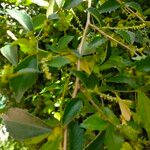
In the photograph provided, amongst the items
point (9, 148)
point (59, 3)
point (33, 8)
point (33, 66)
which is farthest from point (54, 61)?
point (9, 148)

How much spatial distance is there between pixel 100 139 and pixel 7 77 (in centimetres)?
13

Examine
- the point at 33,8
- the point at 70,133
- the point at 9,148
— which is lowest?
the point at 9,148

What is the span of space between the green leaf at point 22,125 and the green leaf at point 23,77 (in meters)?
0.03

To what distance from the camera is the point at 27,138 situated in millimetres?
393

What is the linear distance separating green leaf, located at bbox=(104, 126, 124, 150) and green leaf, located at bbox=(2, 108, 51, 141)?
7 centimetres

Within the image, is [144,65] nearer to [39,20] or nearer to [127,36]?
[127,36]

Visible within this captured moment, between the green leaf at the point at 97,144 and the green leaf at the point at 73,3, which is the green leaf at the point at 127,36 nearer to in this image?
the green leaf at the point at 73,3

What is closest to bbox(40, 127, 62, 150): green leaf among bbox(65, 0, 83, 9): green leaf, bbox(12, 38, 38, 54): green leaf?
bbox(12, 38, 38, 54): green leaf

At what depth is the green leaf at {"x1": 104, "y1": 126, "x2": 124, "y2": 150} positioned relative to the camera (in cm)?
43

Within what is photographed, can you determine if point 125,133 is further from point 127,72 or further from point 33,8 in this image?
point 33,8

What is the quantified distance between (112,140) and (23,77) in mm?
129

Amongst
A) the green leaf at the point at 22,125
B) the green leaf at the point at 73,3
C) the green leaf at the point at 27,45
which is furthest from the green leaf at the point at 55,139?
the green leaf at the point at 73,3

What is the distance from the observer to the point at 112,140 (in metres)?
0.43

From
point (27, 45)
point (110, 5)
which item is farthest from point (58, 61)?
point (110, 5)
